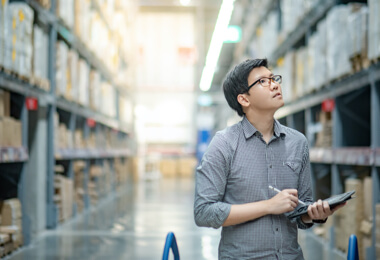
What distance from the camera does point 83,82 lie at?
7.95 meters

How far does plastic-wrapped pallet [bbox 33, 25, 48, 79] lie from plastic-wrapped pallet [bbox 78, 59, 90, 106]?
5.36 feet

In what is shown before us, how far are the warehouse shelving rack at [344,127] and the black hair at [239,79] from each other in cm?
218

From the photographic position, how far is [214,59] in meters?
12.2

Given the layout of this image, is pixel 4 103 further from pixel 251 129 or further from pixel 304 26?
pixel 304 26

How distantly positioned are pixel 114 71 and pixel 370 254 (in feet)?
29.2

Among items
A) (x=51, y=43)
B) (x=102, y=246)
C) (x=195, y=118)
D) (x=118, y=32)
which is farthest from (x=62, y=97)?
(x=195, y=118)

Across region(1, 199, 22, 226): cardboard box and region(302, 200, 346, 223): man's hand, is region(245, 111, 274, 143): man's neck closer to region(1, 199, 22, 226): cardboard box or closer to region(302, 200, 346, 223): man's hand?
region(302, 200, 346, 223): man's hand

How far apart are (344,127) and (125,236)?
2856mm

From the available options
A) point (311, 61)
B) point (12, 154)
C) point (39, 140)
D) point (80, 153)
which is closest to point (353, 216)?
point (311, 61)

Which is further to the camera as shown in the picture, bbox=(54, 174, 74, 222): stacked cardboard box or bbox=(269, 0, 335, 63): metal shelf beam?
bbox=(54, 174, 74, 222): stacked cardboard box

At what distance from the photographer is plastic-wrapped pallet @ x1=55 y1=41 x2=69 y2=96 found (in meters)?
6.45

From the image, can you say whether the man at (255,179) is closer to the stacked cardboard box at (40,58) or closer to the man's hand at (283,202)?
the man's hand at (283,202)

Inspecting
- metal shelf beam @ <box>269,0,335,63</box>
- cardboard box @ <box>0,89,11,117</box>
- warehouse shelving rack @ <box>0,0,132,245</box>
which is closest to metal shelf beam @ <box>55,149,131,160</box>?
warehouse shelving rack @ <box>0,0,132,245</box>

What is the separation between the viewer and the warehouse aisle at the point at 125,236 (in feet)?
15.0
